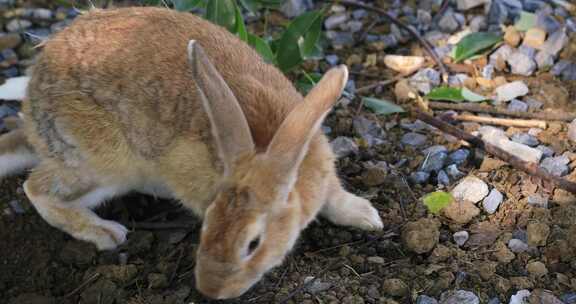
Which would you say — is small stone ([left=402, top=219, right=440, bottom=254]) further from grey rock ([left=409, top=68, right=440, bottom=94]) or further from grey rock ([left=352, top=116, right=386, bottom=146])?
grey rock ([left=409, top=68, right=440, bottom=94])

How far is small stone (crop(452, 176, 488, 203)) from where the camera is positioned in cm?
477

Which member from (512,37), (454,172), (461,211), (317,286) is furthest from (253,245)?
(512,37)

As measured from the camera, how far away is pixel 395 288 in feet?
13.7

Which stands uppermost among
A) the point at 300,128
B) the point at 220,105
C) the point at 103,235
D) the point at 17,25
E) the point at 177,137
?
the point at 220,105

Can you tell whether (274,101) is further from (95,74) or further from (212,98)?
(95,74)

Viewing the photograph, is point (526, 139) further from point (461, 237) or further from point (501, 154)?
point (461, 237)

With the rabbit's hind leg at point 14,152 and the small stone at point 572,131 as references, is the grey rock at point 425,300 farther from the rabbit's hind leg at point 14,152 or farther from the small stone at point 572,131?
the rabbit's hind leg at point 14,152

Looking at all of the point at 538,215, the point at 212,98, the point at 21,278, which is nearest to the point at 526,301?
the point at 538,215

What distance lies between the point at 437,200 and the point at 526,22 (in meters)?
2.24

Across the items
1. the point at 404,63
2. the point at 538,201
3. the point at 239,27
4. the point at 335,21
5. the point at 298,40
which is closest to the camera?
the point at 538,201

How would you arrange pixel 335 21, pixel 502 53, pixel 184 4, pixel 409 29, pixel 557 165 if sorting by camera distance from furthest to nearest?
pixel 335 21 → pixel 409 29 → pixel 502 53 → pixel 184 4 → pixel 557 165

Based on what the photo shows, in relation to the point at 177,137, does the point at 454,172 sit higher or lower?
lower

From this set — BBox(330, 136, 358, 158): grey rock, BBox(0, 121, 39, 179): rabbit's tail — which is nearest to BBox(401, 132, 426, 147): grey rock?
BBox(330, 136, 358, 158): grey rock

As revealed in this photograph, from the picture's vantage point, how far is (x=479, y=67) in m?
6.02
